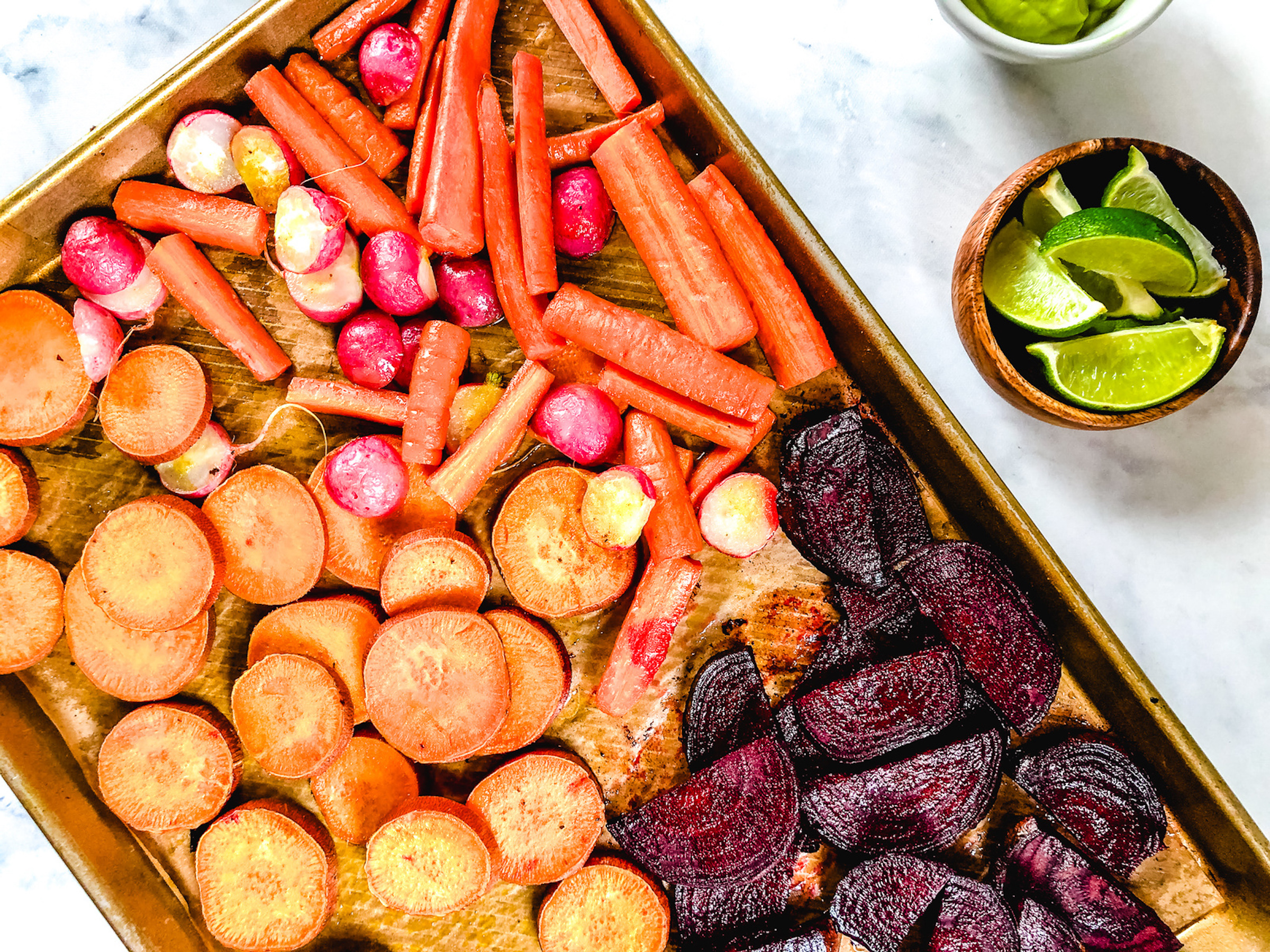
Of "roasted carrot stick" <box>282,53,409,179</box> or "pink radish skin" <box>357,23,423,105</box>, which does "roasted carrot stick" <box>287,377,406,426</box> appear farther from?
"pink radish skin" <box>357,23,423,105</box>

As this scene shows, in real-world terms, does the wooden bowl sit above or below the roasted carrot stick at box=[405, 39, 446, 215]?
below

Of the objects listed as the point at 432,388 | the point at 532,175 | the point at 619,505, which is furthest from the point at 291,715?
the point at 532,175


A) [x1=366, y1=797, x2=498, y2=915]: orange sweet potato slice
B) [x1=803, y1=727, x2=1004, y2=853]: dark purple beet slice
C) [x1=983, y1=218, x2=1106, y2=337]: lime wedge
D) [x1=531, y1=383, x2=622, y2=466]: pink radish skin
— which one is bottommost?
[x1=803, y1=727, x2=1004, y2=853]: dark purple beet slice

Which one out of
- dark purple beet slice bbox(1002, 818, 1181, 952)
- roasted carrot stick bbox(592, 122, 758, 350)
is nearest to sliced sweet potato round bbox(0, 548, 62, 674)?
roasted carrot stick bbox(592, 122, 758, 350)

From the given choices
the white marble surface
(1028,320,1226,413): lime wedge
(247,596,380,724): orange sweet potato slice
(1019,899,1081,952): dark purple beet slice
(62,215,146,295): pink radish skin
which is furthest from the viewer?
the white marble surface

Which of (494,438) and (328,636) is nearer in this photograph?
(494,438)

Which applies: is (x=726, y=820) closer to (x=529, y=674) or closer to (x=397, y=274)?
(x=529, y=674)

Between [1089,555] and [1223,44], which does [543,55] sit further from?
[1089,555]
